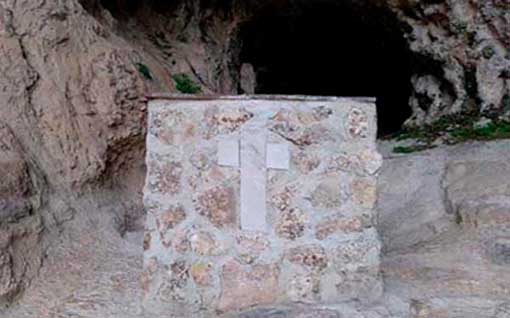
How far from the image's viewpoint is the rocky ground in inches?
106

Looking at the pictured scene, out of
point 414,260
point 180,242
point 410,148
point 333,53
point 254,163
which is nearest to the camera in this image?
point 254,163

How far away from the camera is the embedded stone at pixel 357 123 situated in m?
2.53

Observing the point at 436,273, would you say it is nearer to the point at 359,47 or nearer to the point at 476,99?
the point at 476,99

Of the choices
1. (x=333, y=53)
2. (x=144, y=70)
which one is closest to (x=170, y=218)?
(x=144, y=70)

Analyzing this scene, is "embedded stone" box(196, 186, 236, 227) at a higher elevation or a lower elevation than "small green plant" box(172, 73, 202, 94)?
lower

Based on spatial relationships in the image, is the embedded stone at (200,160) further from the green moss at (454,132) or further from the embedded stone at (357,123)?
the green moss at (454,132)

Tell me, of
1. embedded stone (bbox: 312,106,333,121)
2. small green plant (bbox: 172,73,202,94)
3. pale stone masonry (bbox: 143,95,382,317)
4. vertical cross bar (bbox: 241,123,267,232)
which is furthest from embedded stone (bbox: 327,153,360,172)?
small green plant (bbox: 172,73,202,94)

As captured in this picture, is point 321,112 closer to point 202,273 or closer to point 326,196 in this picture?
point 326,196

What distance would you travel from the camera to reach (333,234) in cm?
256

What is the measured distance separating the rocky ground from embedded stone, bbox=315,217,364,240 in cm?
33

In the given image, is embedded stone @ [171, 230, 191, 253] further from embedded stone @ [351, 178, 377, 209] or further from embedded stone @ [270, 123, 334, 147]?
embedded stone @ [351, 178, 377, 209]

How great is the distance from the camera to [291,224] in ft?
8.30

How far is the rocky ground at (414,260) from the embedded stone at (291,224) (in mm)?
321

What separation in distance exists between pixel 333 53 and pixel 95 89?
730 cm
